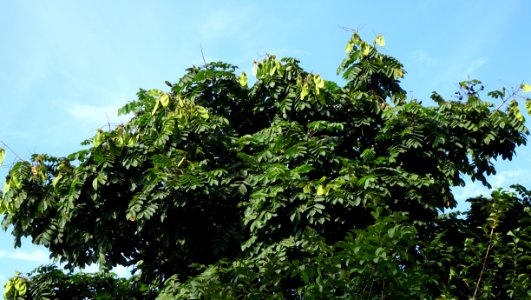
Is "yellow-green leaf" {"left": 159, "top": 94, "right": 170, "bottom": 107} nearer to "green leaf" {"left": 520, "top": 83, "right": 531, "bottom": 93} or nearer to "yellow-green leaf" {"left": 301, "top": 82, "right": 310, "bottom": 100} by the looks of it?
"yellow-green leaf" {"left": 301, "top": 82, "right": 310, "bottom": 100}

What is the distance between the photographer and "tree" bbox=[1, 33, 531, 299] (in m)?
9.90

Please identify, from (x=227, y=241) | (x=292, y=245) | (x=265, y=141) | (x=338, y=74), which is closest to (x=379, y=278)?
(x=292, y=245)

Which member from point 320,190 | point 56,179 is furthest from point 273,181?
point 56,179

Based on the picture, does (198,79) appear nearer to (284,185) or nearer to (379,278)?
(284,185)

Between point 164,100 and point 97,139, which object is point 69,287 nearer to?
point 97,139

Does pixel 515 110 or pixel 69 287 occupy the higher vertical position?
pixel 515 110

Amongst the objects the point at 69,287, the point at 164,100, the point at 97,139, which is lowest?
the point at 69,287

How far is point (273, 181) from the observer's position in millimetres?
9859

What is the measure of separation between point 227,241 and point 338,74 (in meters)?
4.28

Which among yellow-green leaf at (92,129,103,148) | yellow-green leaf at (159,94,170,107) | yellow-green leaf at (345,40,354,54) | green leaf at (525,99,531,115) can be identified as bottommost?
yellow-green leaf at (92,129,103,148)

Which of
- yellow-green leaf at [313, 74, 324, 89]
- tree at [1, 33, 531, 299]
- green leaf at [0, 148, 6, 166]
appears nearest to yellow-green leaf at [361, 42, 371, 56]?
tree at [1, 33, 531, 299]

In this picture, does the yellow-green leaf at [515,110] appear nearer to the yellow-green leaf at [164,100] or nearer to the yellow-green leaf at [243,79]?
the yellow-green leaf at [243,79]

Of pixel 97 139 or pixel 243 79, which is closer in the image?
pixel 97 139

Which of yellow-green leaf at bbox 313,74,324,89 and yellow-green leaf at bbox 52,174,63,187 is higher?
yellow-green leaf at bbox 313,74,324,89
